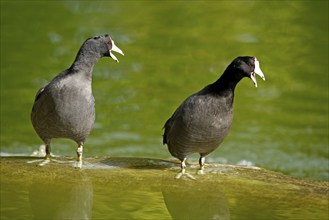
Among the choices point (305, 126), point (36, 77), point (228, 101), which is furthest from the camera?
point (36, 77)

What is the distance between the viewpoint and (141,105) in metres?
16.4

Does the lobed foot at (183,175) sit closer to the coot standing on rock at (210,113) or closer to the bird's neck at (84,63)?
the coot standing on rock at (210,113)

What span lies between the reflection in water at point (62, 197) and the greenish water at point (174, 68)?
5.72 meters

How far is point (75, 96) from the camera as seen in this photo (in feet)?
26.2

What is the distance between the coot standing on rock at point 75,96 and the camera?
26.2 ft

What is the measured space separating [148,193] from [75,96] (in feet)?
3.52

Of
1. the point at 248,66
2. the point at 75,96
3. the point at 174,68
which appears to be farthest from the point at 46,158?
the point at 174,68

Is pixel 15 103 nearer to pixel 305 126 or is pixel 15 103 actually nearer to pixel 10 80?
pixel 10 80

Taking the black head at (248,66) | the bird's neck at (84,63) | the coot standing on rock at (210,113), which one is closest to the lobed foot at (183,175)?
the coot standing on rock at (210,113)

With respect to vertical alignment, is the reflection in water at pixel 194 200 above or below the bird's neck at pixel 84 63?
below

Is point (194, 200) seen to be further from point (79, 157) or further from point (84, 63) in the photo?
point (84, 63)

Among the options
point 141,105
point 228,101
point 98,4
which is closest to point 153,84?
point 141,105

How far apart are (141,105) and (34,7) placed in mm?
6368

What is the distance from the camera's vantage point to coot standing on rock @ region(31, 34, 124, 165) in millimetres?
7988
